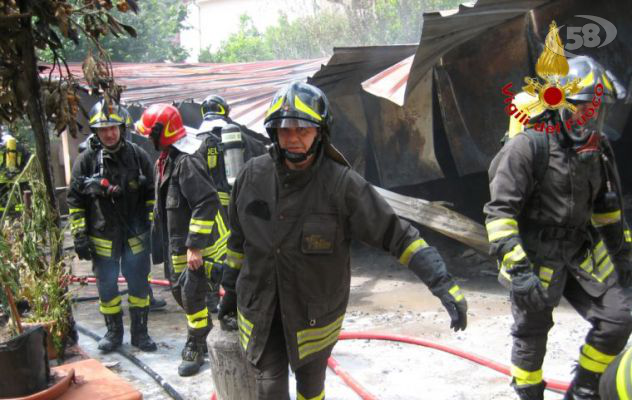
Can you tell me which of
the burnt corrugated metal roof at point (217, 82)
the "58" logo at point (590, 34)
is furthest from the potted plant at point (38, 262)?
the "58" logo at point (590, 34)

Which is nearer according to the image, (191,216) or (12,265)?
(12,265)

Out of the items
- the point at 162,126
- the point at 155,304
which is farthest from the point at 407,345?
the point at 155,304

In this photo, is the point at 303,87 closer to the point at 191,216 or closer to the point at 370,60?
the point at 191,216

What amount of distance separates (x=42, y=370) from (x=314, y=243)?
4.84ft

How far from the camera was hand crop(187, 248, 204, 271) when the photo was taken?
424 centimetres

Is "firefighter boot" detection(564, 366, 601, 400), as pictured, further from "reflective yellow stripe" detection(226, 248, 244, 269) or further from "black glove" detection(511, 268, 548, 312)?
"reflective yellow stripe" detection(226, 248, 244, 269)

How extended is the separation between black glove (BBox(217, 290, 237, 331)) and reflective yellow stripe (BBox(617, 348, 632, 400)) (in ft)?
6.38

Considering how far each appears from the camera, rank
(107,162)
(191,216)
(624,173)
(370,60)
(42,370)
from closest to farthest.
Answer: (42,370), (191,216), (107,162), (370,60), (624,173)

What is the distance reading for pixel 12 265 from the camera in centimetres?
299

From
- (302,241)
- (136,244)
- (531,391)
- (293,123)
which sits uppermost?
(293,123)

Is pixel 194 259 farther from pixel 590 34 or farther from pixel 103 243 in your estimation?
pixel 590 34

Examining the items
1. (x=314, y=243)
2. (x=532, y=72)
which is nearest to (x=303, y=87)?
(x=314, y=243)

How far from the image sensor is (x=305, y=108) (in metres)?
2.62

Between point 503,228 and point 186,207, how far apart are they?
7.69ft
